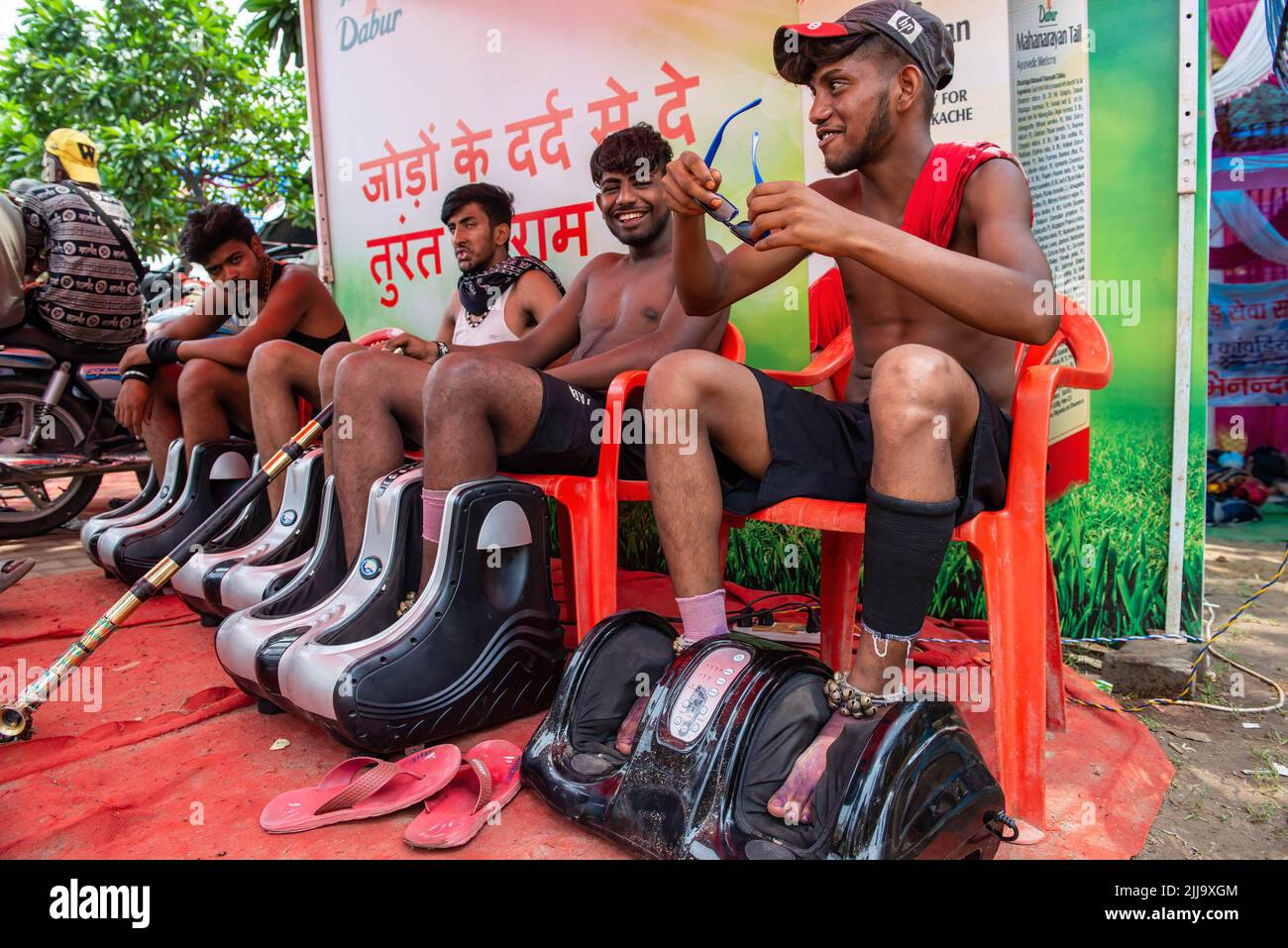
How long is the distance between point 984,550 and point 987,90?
5.35 ft

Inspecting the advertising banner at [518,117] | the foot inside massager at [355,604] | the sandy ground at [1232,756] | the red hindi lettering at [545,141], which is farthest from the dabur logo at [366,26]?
the sandy ground at [1232,756]

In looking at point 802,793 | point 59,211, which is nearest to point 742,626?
point 802,793

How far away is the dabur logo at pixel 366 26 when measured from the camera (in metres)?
4.46

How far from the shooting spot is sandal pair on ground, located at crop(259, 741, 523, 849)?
5.22 ft

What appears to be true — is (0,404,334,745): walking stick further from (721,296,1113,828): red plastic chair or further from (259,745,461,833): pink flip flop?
(721,296,1113,828): red plastic chair

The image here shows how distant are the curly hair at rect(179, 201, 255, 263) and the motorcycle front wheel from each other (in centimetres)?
202

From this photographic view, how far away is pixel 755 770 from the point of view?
55.6 inches

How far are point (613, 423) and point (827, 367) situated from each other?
67 centimetres

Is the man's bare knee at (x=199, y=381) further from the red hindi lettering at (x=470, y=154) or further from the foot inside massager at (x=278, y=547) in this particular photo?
the red hindi lettering at (x=470, y=154)

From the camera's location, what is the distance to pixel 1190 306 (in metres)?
2.44

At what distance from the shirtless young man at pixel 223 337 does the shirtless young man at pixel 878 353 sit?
6.63ft

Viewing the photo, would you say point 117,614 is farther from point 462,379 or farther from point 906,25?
point 906,25

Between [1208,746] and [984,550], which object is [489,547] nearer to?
[984,550]

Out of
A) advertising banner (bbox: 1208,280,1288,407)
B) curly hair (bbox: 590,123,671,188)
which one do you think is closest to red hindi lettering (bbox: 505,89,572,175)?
curly hair (bbox: 590,123,671,188)
